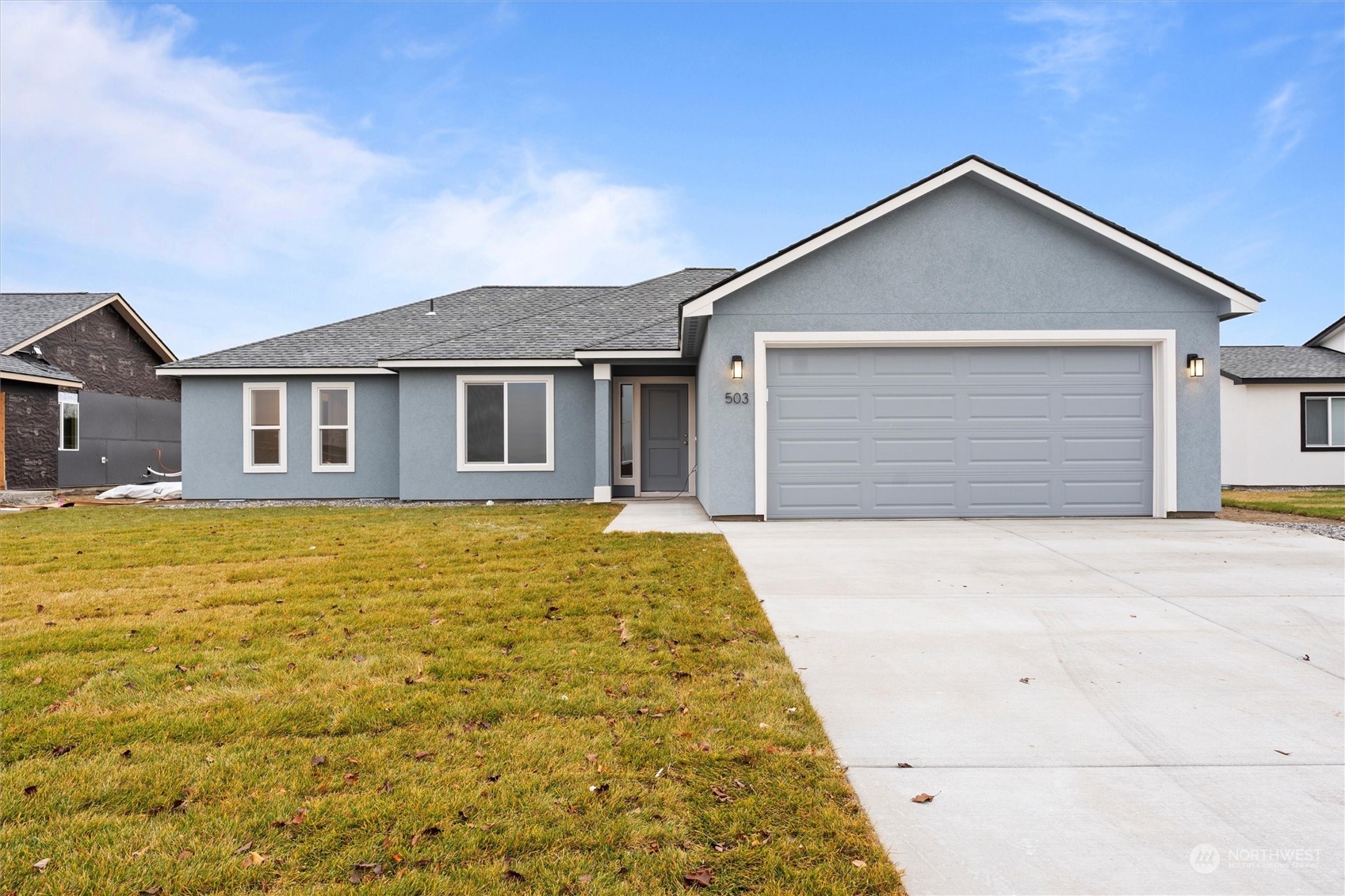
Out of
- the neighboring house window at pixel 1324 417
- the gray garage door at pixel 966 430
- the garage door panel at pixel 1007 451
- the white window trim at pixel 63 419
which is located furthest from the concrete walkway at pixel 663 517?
the neighboring house window at pixel 1324 417

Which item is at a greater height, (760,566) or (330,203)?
(330,203)

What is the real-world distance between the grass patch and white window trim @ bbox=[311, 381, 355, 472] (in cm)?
1712

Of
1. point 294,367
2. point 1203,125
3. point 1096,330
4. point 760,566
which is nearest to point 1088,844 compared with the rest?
point 760,566

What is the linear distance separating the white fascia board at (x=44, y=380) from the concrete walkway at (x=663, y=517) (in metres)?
15.7

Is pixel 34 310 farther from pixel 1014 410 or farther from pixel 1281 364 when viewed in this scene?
pixel 1281 364

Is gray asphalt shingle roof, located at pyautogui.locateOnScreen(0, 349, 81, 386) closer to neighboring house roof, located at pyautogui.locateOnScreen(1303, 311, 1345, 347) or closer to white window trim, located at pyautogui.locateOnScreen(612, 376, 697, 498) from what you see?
white window trim, located at pyautogui.locateOnScreen(612, 376, 697, 498)

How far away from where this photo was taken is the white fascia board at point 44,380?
16.1 m

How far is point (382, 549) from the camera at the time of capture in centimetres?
754

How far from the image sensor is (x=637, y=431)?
13836 millimetres

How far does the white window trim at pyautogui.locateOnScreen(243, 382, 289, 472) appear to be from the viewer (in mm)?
13820

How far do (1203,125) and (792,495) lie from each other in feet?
56.7

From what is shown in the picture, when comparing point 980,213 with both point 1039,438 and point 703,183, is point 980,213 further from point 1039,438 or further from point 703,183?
point 703,183

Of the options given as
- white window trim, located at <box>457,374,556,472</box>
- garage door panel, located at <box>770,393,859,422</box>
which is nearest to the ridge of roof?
garage door panel, located at <box>770,393,859,422</box>

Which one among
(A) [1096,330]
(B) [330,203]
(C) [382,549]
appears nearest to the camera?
(C) [382,549]
